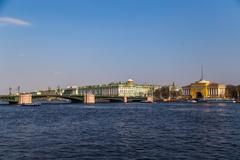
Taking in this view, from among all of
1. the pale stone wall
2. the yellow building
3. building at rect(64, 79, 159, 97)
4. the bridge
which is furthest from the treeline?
the pale stone wall

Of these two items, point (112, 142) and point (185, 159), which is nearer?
point (185, 159)

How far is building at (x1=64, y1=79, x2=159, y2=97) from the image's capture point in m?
151

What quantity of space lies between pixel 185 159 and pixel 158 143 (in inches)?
146

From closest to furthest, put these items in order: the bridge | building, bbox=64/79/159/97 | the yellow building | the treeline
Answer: the bridge → the yellow building → the treeline → building, bbox=64/79/159/97

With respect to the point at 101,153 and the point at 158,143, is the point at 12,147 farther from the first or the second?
the point at 158,143

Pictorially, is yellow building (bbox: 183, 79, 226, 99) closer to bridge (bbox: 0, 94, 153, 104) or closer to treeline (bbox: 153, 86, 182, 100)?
treeline (bbox: 153, 86, 182, 100)

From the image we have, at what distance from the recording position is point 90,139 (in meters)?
20.0

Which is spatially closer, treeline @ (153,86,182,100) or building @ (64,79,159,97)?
treeline @ (153,86,182,100)

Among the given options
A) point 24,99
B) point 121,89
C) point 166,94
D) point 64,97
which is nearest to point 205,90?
point 166,94

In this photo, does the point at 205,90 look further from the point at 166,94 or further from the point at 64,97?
the point at 64,97

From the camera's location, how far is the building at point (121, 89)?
151000 mm

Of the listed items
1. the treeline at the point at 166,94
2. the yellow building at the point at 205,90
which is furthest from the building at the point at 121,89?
the yellow building at the point at 205,90

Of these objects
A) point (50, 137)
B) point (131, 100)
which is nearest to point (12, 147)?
point (50, 137)

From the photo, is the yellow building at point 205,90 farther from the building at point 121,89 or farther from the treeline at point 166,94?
the building at point 121,89
